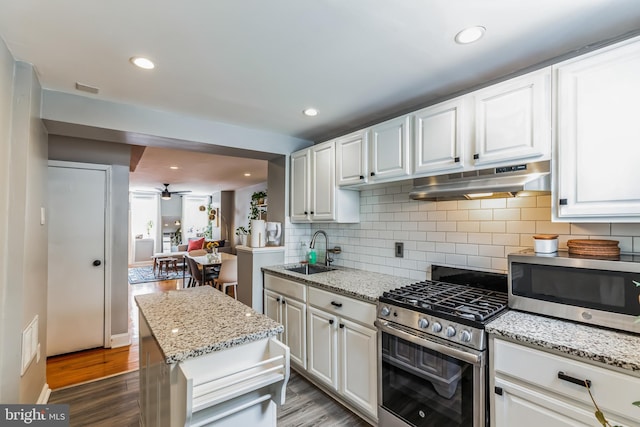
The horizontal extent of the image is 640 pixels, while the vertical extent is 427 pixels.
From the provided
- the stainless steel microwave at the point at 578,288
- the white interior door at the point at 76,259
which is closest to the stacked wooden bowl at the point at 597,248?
the stainless steel microwave at the point at 578,288

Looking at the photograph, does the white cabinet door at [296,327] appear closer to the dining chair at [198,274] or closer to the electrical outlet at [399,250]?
the electrical outlet at [399,250]

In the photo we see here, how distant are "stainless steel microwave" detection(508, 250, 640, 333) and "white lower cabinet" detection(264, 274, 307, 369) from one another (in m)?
1.62

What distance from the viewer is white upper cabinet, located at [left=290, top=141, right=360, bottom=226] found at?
2887 mm

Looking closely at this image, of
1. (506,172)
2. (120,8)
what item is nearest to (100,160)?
(120,8)

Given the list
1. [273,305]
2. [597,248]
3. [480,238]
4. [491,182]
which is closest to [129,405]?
[273,305]

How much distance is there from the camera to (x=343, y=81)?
206 centimetres

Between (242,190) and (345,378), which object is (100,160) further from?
(242,190)

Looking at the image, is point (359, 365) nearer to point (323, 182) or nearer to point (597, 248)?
point (597, 248)

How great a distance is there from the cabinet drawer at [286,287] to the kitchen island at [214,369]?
1.05m

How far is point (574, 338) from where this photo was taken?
4.19 feet

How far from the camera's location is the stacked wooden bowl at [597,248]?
4.85 feet

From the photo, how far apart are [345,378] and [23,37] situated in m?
2.84

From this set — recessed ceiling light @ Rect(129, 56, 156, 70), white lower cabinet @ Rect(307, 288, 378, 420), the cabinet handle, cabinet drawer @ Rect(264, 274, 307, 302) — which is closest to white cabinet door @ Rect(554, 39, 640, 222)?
the cabinet handle

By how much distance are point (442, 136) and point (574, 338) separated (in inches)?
50.8
